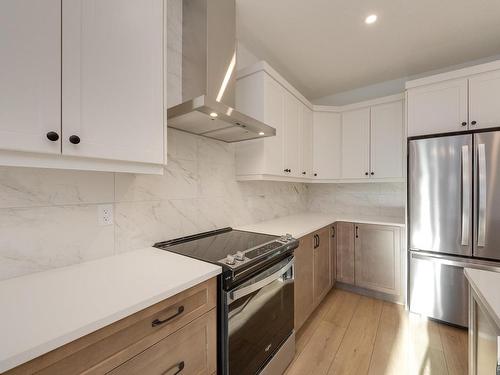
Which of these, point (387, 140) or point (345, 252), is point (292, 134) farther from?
point (345, 252)

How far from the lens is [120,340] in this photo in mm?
746

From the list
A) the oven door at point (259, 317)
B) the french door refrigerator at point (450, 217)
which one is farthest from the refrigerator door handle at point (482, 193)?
the oven door at point (259, 317)

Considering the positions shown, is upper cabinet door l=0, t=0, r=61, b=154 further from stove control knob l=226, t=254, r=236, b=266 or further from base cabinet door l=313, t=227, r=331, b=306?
base cabinet door l=313, t=227, r=331, b=306

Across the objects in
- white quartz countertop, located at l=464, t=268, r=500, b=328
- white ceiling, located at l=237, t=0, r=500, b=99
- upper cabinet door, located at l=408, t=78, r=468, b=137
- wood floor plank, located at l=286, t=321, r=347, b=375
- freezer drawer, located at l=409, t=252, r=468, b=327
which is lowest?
A: wood floor plank, located at l=286, t=321, r=347, b=375

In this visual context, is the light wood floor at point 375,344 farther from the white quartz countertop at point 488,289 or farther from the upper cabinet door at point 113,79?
the upper cabinet door at point 113,79

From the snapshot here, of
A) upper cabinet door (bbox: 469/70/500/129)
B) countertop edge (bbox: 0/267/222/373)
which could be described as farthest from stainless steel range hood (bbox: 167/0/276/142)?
upper cabinet door (bbox: 469/70/500/129)

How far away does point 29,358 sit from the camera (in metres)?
0.55

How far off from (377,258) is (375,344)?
939 millimetres

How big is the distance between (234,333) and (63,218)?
3.38 ft

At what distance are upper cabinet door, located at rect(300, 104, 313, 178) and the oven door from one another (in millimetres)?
1437

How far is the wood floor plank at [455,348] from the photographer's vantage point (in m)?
1.60

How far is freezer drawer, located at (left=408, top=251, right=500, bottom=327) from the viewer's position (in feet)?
6.46

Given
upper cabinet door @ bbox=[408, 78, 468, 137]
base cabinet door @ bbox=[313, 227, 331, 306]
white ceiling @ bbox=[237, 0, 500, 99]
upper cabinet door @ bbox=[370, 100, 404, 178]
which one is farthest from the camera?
upper cabinet door @ bbox=[370, 100, 404, 178]

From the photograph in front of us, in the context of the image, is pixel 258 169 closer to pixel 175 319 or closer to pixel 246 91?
pixel 246 91
